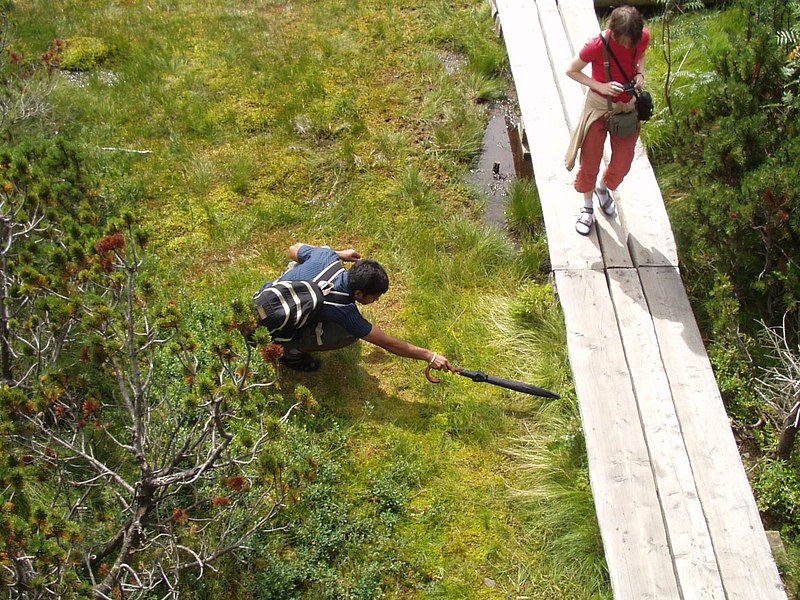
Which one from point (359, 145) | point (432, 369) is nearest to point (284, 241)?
point (359, 145)

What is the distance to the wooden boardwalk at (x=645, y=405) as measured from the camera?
363cm

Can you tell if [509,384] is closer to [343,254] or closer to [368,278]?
[368,278]

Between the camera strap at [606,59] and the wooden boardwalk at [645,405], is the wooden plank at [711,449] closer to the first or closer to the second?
the wooden boardwalk at [645,405]

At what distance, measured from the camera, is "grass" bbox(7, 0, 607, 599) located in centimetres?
416

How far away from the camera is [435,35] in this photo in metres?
7.79

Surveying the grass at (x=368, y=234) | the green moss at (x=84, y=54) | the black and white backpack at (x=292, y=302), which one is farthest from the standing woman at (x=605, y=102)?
the green moss at (x=84, y=54)

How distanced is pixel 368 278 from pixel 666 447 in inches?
75.5

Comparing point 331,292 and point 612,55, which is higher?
point 612,55

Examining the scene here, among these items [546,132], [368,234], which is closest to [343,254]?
[368,234]

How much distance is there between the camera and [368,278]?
4434 millimetres

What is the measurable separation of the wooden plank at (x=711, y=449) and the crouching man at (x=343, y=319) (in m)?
1.36

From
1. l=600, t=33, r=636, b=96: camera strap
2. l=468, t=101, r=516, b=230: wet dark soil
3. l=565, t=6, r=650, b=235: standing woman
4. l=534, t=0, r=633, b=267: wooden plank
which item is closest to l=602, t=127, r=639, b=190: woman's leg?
l=565, t=6, r=650, b=235: standing woman

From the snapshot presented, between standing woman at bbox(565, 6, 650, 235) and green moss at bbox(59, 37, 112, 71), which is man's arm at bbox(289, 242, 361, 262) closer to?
standing woman at bbox(565, 6, 650, 235)

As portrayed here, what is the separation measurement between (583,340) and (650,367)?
1.36 feet
